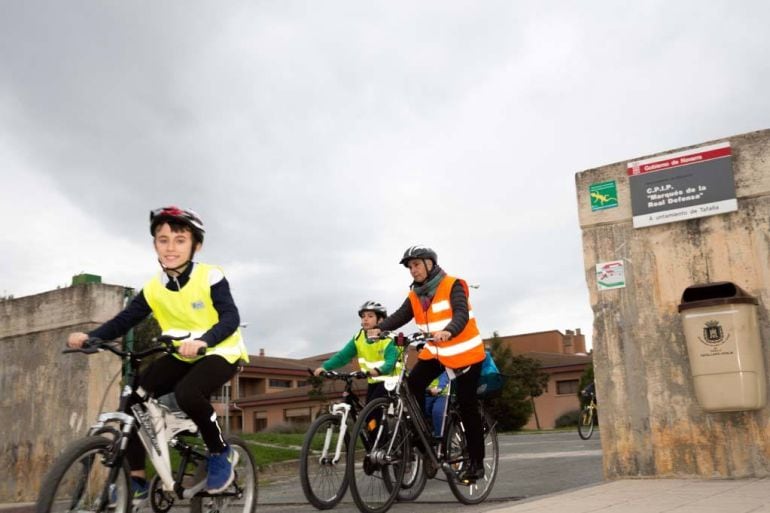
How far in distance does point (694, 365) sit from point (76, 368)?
716 centimetres

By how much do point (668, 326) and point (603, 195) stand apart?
4.87 feet

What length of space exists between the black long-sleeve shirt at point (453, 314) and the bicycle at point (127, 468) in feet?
6.83

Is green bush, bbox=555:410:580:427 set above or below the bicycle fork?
below

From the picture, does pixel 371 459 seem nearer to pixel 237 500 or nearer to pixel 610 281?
pixel 237 500

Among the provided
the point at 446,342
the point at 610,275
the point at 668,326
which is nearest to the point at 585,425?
the point at 610,275

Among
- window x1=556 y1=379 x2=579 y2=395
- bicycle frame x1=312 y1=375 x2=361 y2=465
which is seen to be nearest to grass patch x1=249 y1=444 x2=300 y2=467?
bicycle frame x1=312 y1=375 x2=361 y2=465

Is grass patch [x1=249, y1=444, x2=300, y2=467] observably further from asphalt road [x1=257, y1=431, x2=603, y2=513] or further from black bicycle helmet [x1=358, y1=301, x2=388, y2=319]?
black bicycle helmet [x1=358, y1=301, x2=388, y2=319]

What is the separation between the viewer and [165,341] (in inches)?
174

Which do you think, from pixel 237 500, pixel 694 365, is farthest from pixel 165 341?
pixel 694 365

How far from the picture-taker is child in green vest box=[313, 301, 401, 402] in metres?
7.93

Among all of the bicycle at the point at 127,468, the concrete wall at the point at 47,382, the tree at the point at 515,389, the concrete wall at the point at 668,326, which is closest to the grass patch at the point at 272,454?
the concrete wall at the point at 47,382

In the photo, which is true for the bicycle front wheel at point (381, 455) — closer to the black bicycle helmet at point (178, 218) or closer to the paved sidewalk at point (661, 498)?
the paved sidewalk at point (661, 498)

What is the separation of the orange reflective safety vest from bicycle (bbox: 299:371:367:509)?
2.98 feet

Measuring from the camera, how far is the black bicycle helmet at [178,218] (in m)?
4.84
